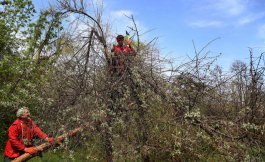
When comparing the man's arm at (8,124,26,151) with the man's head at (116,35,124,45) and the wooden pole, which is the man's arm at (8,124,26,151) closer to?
the wooden pole

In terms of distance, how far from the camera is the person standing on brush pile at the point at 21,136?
6.62 metres

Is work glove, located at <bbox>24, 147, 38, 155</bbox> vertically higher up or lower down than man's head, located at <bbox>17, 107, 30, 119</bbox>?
lower down

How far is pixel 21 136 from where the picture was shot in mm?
6871

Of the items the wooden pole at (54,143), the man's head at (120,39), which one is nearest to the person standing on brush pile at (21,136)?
the wooden pole at (54,143)

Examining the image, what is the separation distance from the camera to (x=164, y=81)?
6.20 m

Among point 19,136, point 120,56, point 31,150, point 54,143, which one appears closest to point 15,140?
point 19,136

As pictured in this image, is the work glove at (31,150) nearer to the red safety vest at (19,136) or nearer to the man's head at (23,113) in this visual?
the red safety vest at (19,136)

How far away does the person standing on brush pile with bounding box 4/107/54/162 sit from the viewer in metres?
6.62

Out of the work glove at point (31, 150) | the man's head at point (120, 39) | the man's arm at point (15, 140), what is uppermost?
the man's head at point (120, 39)

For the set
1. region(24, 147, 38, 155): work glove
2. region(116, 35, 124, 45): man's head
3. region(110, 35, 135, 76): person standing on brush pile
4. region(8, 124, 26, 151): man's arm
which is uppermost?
region(116, 35, 124, 45): man's head

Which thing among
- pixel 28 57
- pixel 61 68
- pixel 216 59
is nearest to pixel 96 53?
pixel 61 68

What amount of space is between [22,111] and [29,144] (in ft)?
2.33

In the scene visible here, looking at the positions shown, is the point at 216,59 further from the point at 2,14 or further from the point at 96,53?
the point at 2,14

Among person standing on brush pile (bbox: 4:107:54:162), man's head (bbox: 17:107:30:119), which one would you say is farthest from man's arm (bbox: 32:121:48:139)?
man's head (bbox: 17:107:30:119)
